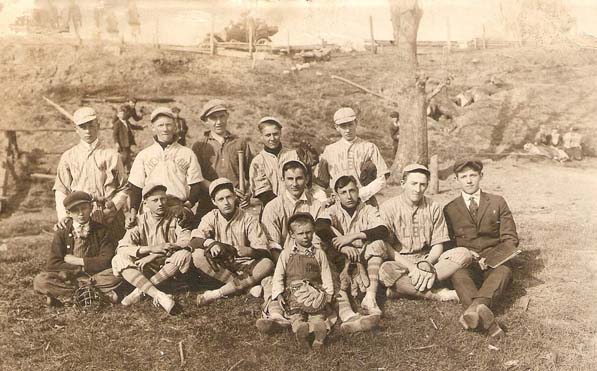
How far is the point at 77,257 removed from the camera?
12.9ft

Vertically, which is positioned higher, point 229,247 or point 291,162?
point 291,162

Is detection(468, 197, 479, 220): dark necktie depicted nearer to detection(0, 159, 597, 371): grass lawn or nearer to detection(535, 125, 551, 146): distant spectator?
detection(0, 159, 597, 371): grass lawn

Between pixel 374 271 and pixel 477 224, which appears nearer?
pixel 374 271

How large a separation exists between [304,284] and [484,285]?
127 cm

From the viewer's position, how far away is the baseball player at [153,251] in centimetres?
378

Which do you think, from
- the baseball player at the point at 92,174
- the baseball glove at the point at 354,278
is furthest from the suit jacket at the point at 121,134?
the baseball glove at the point at 354,278

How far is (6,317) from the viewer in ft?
12.3

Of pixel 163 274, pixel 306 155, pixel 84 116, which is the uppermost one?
pixel 84 116

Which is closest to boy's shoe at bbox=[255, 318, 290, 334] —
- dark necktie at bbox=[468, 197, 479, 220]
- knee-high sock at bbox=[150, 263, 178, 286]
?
knee-high sock at bbox=[150, 263, 178, 286]

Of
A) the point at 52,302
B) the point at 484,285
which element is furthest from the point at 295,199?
the point at 52,302

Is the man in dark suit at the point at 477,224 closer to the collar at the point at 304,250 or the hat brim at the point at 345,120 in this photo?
the hat brim at the point at 345,120

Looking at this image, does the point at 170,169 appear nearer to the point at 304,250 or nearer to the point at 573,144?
the point at 304,250

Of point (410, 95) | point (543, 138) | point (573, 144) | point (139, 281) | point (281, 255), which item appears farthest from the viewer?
point (543, 138)

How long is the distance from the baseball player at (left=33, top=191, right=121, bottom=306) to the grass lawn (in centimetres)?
15
